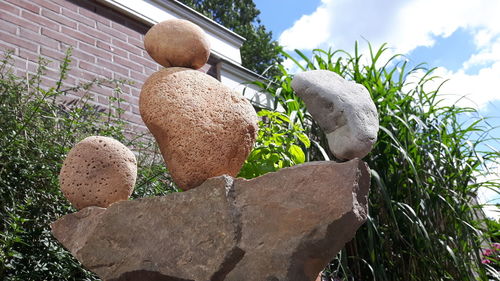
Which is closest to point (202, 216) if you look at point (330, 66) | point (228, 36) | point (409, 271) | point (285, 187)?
point (285, 187)

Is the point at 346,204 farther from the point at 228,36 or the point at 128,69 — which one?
the point at 228,36

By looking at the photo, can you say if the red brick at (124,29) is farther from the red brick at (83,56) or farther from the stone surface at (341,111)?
the stone surface at (341,111)

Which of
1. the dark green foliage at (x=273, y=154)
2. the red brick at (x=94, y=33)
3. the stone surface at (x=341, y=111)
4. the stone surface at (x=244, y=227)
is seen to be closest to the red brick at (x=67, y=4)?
the red brick at (x=94, y=33)

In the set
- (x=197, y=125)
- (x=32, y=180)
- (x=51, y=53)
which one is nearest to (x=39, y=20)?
(x=51, y=53)

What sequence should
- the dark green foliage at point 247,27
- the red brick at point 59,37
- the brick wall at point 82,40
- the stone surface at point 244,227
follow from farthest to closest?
the dark green foliage at point 247,27 < the red brick at point 59,37 < the brick wall at point 82,40 < the stone surface at point 244,227

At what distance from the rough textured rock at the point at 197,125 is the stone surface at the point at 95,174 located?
0.16 meters

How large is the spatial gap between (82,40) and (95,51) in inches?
4.1

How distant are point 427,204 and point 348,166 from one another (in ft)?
5.55

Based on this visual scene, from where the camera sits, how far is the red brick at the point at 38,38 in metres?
2.71

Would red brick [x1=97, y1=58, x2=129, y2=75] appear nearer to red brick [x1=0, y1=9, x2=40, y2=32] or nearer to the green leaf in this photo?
red brick [x1=0, y1=9, x2=40, y2=32]

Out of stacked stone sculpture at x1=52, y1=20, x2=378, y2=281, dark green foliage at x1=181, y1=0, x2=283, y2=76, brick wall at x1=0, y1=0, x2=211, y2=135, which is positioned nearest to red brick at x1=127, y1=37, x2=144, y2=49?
brick wall at x1=0, y1=0, x2=211, y2=135

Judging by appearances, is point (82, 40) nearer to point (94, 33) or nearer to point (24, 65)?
point (94, 33)

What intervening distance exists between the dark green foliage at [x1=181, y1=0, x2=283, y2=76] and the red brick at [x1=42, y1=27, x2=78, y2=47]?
23.6 feet

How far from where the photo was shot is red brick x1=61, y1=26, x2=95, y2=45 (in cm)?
294
